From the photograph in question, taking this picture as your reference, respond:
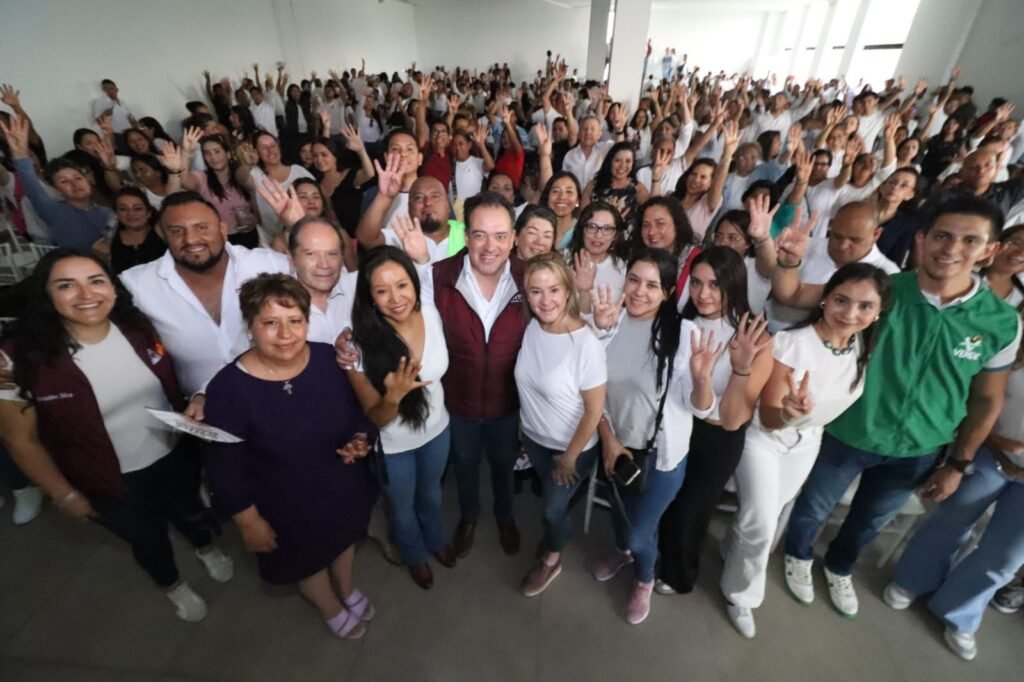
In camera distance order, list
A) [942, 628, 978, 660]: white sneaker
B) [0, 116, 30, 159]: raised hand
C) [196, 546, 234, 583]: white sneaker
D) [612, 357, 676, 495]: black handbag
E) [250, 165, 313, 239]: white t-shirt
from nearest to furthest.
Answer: [612, 357, 676, 495]: black handbag → [942, 628, 978, 660]: white sneaker → [196, 546, 234, 583]: white sneaker → [0, 116, 30, 159]: raised hand → [250, 165, 313, 239]: white t-shirt

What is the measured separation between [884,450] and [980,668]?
1.21m

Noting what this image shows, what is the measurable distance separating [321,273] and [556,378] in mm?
1141

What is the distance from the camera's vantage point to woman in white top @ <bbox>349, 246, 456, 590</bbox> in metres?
1.73

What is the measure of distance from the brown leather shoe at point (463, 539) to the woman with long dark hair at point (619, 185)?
2.44 metres

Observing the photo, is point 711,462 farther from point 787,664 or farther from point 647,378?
point 787,664

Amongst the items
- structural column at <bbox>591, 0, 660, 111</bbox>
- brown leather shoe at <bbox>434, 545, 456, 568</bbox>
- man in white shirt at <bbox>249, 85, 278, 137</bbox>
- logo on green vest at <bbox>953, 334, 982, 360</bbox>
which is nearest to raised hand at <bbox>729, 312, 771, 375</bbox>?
logo on green vest at <bbox>953, 334, 982, 360</bbox>

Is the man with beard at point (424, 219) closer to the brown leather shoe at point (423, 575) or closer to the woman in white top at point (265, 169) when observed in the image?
the woman in white top at point (265, 169)

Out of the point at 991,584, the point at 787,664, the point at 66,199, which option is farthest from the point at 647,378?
the point at 66,199

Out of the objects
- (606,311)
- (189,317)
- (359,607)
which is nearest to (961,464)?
(606,311)

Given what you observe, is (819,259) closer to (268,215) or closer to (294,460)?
(294,460)

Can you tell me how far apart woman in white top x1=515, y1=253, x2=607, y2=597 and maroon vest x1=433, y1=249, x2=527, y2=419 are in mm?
83

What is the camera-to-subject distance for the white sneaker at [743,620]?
85.7 inches

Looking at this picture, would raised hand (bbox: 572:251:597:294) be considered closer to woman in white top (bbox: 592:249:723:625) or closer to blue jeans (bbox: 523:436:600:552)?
woman in white top (bbox: 592:249:723:625)

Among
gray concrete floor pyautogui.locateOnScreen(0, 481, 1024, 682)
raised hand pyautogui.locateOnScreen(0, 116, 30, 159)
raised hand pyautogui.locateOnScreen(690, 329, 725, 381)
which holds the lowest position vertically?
gray concrete floor pyautogui.locateOnScreen(0, 481, 1024, 682)
